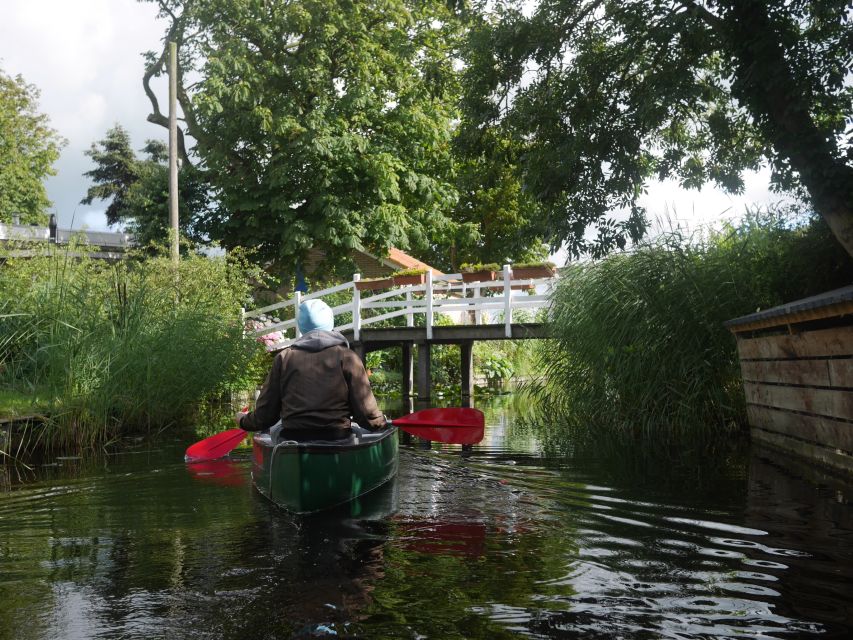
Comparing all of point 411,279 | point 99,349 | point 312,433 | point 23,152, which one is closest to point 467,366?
point 411,279

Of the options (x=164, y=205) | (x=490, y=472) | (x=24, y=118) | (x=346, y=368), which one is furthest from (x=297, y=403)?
(x=24, y=118)

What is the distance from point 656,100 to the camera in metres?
11.5

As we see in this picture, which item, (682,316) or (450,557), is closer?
(450,557)

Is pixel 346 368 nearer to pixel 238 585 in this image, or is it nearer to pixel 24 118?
pixel 238 585

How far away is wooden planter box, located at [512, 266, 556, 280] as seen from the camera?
18.2 metres

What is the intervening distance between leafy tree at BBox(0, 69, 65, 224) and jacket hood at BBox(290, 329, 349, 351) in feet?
104

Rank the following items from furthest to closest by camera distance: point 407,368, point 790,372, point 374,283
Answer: point 407,368, point 374,283, point 790,372

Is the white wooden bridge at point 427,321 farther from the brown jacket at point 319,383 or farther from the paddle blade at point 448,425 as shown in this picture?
the brown jacket at point 319,383

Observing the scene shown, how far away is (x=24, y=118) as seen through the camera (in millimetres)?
38219

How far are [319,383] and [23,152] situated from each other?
3725 centimetres

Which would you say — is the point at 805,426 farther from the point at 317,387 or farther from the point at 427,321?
the point at 427,321

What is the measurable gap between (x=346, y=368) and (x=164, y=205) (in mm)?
24037

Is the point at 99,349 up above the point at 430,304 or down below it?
below

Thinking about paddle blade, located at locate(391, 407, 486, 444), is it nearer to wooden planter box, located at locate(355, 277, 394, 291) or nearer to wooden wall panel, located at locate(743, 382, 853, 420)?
wooden wall panel, located at locate(743, 382, 853, 420)
